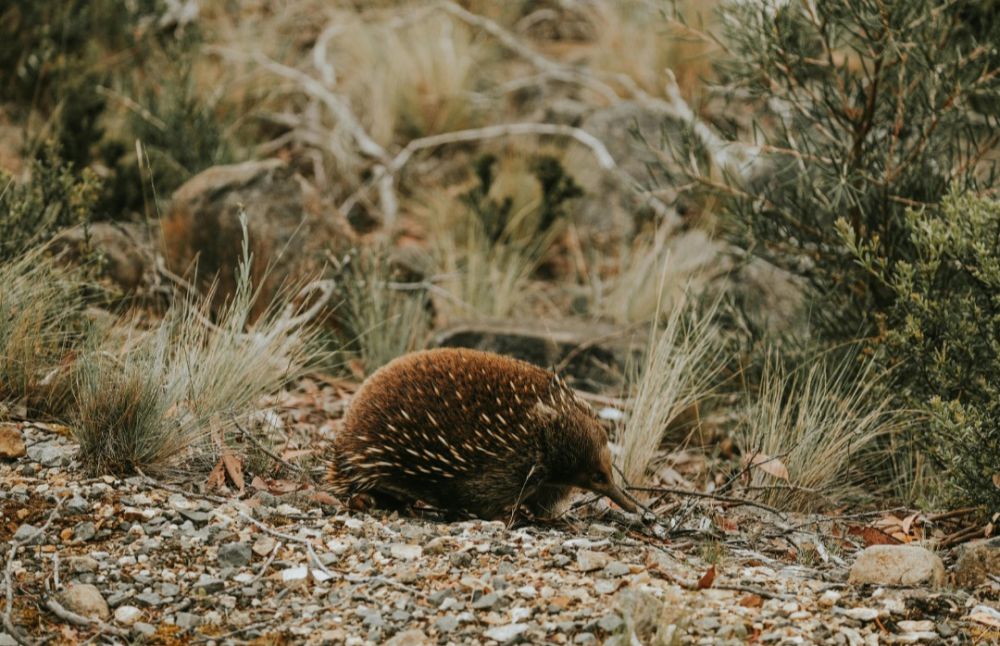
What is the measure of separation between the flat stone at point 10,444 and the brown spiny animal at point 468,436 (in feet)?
3.92

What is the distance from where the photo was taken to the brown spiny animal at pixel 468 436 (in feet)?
14.1

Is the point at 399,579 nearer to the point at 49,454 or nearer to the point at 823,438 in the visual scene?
the point at 49,454

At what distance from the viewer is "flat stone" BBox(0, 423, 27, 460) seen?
4367mm

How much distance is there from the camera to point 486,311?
25.5 feet

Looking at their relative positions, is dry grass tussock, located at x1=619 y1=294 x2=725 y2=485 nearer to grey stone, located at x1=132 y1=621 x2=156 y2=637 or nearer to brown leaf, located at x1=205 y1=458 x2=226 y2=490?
brown leaf, located at x1=205 y1=458 x2=226 y2=490

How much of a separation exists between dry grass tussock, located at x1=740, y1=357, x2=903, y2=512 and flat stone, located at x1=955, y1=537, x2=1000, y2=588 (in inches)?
35.8

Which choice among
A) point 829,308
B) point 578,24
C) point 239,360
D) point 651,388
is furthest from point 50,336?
point 578,24

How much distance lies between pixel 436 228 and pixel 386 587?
18.2ft

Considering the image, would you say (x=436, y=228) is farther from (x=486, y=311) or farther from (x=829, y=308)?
(x=829, y=308)

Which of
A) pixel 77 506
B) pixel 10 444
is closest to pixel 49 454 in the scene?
pixel 10 444

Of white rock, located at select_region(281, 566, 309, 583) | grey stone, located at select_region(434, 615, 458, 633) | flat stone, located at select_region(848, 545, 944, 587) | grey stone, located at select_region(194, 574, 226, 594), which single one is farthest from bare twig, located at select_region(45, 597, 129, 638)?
flat stone, located at select_region(848, 545, 944, 587)

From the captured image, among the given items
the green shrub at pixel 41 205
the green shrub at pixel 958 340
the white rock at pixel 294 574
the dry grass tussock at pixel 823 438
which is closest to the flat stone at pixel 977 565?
the green shrub at pixel 958 340

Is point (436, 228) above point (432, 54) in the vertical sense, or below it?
below

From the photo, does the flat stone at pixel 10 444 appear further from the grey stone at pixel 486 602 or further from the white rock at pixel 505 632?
the white rock at pixel 505 632
